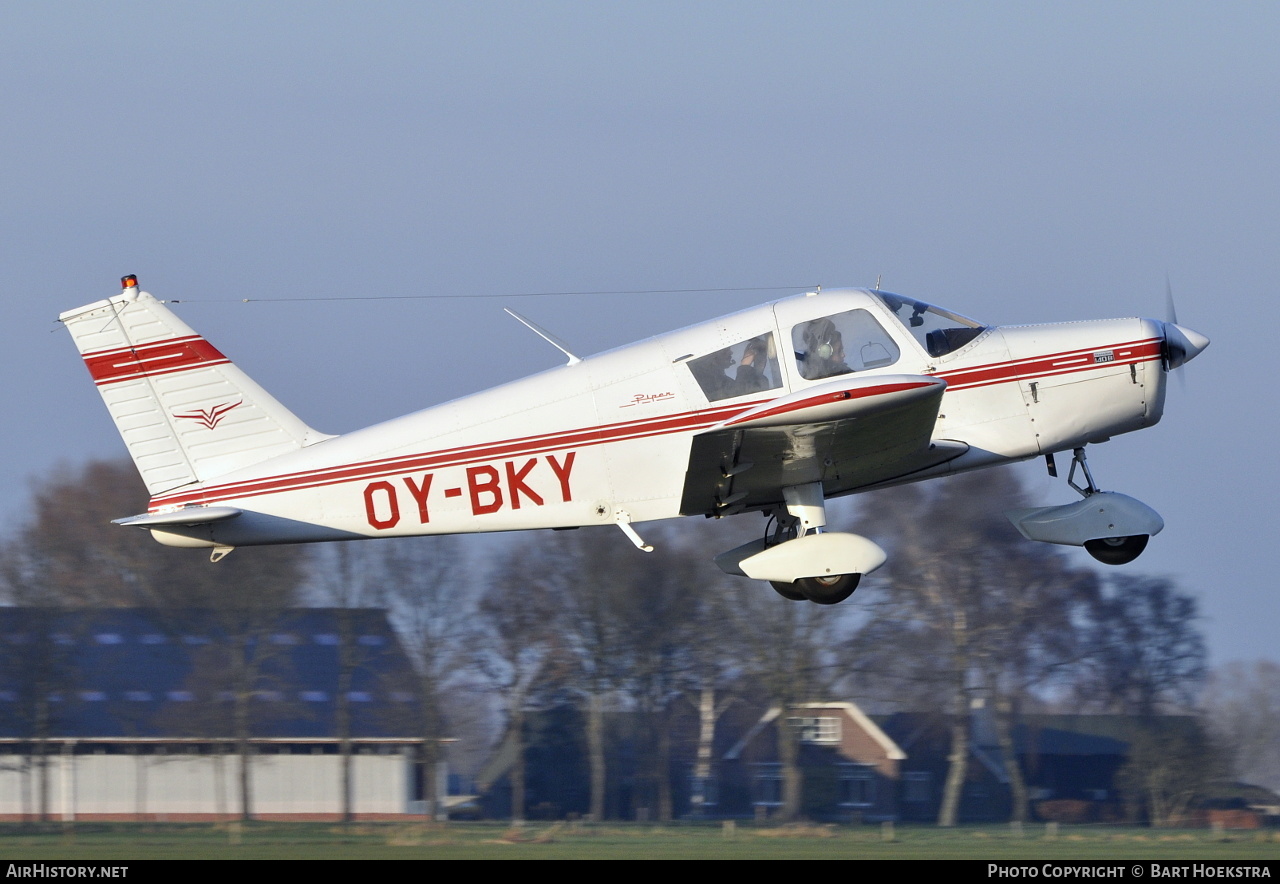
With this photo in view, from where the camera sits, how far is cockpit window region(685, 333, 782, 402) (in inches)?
416

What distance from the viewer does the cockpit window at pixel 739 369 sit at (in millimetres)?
10570

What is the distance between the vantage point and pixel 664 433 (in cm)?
1075

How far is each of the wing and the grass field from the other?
A: 6609mm

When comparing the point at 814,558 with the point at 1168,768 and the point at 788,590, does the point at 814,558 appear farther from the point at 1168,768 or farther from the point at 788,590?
the point at 1168,768

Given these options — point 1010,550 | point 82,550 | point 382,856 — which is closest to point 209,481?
point 382,856

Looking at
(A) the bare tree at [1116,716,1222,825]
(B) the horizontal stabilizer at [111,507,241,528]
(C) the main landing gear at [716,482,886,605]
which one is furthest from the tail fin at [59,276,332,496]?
(A) the bare tree at [1116,716,1222,825]

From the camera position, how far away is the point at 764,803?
2955 cm

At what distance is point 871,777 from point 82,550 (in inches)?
662

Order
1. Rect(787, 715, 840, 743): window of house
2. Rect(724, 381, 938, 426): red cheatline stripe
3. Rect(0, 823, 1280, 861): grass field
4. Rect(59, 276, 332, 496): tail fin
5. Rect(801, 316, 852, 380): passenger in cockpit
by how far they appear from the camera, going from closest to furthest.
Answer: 1. Rect(724, 381, 938, 426): red cheatline stripe
2. Rect(801, 316, 852, 380): passenger in cockpit
3. Rect(59, 276, 332, 496): tail fin
4. Rect(0, 823, 1280, 861): grass field
5. Rect(787, 715, 840, 743): window of house

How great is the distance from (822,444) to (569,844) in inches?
400

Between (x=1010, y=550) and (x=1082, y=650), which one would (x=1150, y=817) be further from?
(x=1010, y=550)

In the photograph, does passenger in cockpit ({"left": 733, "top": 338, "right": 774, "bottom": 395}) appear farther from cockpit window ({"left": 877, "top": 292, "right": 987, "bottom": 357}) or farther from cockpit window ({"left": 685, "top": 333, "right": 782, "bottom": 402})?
cockpit window ({"left": 877, "top": 292, "right": 987, "bottom": 357})

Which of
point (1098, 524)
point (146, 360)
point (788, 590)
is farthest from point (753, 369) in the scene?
point (146, 360)

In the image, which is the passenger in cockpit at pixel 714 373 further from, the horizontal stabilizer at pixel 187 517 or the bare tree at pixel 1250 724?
the bare tree at pixel 1250 724
